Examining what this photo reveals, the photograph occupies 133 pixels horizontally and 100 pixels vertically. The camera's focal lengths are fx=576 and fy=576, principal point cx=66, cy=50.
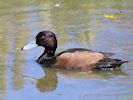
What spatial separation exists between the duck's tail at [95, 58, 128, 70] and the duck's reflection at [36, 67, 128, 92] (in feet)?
0.31

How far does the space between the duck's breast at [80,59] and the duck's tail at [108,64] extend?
7 centimetres

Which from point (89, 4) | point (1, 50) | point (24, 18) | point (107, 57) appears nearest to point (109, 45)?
point (107, 57)

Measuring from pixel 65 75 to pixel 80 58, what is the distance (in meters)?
0.39

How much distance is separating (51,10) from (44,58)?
14.4 ft

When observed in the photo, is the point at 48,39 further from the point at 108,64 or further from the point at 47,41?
the point at 108,64

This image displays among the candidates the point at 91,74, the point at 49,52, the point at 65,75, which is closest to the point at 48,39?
the point at 49,52

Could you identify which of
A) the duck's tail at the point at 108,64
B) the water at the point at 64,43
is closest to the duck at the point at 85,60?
the duck's tail at the point at 108,64

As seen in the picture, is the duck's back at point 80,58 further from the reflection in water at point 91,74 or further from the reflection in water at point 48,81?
the reflection in water at point 48,81

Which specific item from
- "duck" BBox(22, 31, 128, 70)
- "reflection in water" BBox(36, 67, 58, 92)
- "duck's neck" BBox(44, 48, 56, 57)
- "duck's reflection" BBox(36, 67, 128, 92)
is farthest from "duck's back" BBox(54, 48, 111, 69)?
"duck's neck" BBox(44, 48, 56, 57)

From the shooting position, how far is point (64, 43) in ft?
35.9

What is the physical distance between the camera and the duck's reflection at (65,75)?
28.8ft

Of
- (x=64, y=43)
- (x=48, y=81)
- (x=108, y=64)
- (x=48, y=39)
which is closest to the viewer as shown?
(x=48, y=81)

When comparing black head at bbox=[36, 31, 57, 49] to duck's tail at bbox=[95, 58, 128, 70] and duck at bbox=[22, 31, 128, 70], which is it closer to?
duck at bbox=[22, 31, 128, 70]

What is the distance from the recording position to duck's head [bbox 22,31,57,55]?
32.6 feet
